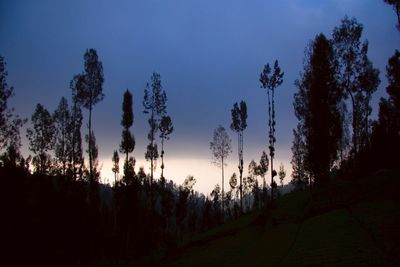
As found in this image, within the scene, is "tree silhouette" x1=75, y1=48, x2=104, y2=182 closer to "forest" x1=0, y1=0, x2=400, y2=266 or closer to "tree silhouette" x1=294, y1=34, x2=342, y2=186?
"forest" x1=0, y1=0, x2=400, y2=266

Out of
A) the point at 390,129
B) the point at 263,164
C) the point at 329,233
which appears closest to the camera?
the point at 329,233

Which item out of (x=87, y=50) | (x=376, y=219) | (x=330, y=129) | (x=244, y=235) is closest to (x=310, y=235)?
(x=376, y=219)

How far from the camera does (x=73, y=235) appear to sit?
5272cm

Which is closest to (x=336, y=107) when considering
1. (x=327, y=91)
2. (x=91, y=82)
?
(x=327, y=91)

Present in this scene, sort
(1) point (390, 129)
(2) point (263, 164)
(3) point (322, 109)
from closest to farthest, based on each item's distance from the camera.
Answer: (3) point (322, 109), (1) point (390, 129), (2) point (263, 164)

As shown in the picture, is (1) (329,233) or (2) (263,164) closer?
(1) (329,233)

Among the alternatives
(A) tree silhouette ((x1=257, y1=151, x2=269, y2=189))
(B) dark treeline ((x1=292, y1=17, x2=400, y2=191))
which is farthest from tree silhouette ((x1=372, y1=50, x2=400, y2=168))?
(A) tree silhouette ((x1=257, y1=151, x2=269, y2=189))

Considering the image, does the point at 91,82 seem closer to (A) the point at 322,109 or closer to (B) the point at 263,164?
(A) the point at 322,109

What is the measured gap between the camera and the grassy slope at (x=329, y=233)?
71.0 feet

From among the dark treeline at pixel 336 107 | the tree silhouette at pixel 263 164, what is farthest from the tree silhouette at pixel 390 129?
the tree silhouette at pixel 263 164

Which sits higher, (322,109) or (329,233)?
(322,109)

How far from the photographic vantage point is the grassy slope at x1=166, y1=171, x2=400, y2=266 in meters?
21.6

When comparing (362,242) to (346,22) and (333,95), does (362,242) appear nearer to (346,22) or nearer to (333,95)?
(333,95)

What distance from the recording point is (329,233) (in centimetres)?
2753
